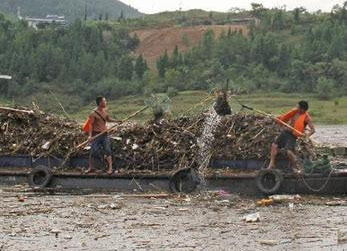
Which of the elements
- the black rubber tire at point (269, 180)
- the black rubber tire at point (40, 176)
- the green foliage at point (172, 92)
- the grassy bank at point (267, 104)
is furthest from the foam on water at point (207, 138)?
the green foliage at point (172, 92)

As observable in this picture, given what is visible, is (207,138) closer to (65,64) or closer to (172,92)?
(172,92)

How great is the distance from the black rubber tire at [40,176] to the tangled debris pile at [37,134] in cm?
70

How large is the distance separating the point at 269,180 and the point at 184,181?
1.88 m

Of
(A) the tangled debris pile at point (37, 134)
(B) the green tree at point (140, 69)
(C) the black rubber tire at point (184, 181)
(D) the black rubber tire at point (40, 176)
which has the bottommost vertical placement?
(B) the green tree at point (140, 69)

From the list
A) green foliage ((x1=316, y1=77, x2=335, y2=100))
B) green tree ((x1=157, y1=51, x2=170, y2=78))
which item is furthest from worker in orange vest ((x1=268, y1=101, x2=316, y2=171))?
green tree ((x1=157, y1=51, x2=170, y2=78))

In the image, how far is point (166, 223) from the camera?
13086 mm

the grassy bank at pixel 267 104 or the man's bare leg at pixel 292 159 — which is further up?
the man's bare leg at pixel 292 159

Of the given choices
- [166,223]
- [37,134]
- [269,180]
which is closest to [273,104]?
[37,134]

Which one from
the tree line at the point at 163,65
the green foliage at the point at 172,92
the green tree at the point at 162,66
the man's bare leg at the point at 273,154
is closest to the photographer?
the man's bare leg at the point at 273,154

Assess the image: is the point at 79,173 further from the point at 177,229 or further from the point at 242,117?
the point at 177,229

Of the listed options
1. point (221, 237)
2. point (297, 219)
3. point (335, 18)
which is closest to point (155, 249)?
point (221, 237)

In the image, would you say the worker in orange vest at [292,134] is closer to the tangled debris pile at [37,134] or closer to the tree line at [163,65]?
the tangled debris pile at [37,134]

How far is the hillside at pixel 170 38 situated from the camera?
137m

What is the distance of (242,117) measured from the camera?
17.1 m
